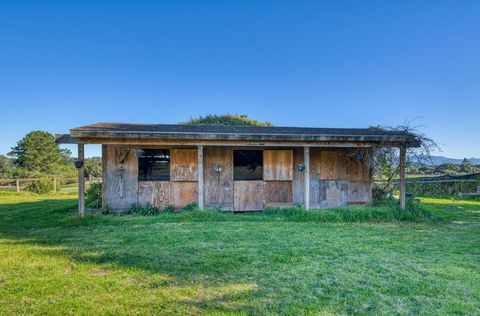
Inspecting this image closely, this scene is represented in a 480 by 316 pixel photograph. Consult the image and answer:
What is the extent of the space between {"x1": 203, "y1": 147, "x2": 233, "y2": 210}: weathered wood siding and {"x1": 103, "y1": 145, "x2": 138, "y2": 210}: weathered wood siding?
7.07 feet

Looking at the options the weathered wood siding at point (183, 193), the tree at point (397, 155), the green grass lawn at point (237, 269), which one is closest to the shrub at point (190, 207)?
the weathered wood siding at point (183, 193)

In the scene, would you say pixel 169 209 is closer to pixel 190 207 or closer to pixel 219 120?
pixel 190 207

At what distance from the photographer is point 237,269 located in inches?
146

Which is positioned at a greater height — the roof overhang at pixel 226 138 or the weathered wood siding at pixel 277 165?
the roof overhang at pixel 226 138

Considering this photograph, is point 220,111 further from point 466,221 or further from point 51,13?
point 466,221

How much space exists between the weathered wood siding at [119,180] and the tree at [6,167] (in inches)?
955

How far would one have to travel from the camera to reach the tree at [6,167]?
2678cm

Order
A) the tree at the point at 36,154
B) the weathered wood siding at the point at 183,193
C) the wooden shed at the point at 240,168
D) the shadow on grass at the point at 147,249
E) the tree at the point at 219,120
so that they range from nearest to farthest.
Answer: the shadow on grass at the point at 147,249 → the wooden shed at the point at 240,168 → the weathered wood siding at the point at 183,193 → the tree at the point at 219,120 → the tree at the point at 36,154

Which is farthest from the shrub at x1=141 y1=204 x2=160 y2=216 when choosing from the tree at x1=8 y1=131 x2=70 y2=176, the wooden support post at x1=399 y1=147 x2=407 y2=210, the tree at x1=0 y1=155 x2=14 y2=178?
the tree at x1=8 y1=131 x2=70 y2=176

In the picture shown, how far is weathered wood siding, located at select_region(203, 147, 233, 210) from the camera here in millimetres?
8969

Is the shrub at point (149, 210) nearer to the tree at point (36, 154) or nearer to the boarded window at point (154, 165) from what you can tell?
the boarded window at point (154, 165)

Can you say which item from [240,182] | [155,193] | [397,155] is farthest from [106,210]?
[397,155]

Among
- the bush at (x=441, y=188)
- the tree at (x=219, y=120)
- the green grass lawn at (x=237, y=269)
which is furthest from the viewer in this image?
the tree at (x=219, y=120)

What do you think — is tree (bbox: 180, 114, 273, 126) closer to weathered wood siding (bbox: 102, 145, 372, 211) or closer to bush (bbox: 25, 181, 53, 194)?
bush (bbox: 25, 181, 53, 194)
